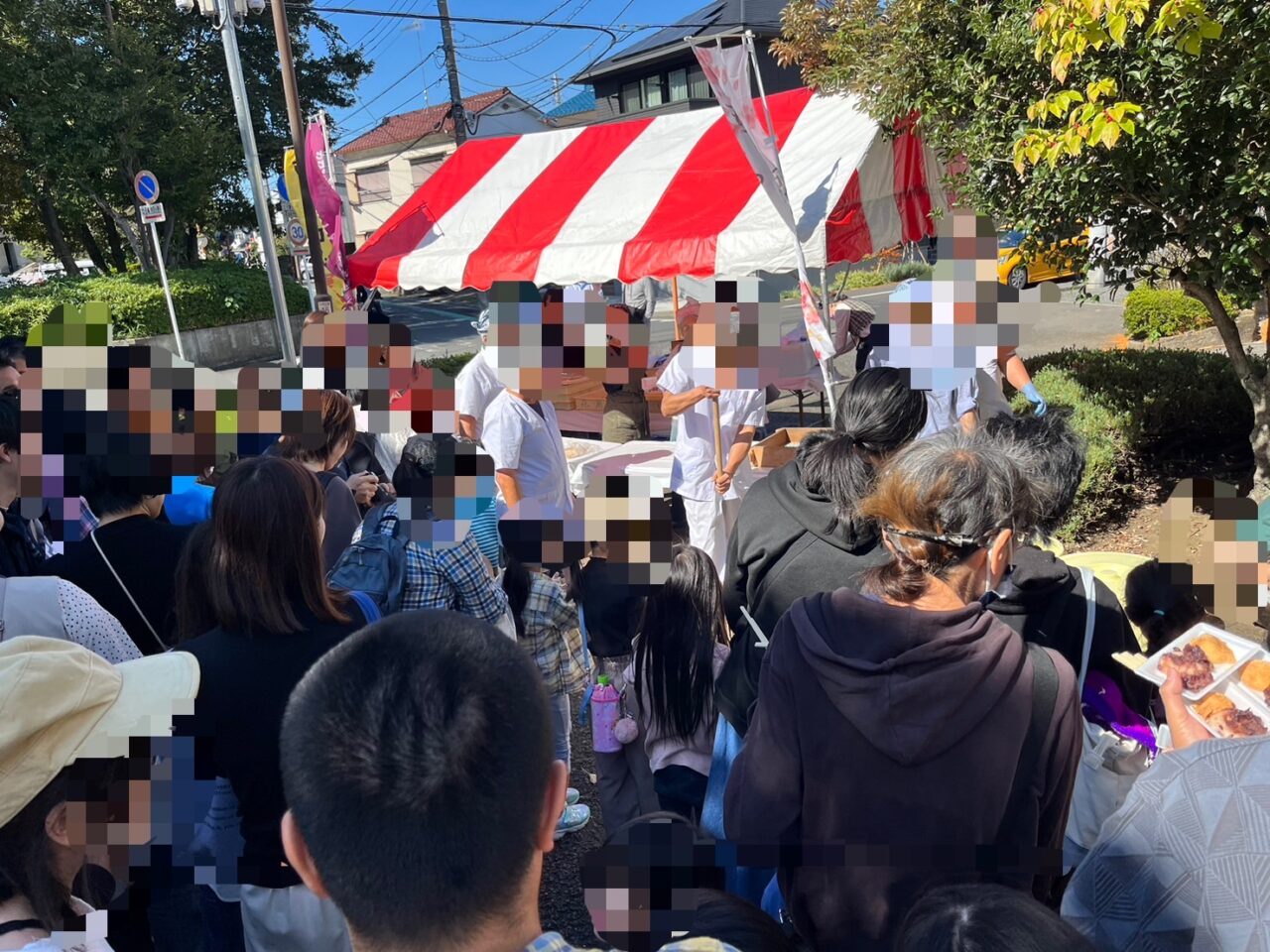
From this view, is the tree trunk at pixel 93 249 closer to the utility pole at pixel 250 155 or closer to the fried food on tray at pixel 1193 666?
the utility pole at pixel 250 155

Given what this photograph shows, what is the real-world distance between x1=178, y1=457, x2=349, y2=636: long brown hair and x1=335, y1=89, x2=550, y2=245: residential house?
33726mm

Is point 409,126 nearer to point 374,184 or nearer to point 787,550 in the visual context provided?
point 374,184

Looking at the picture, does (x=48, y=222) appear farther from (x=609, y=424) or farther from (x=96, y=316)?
(x=96, y=316)

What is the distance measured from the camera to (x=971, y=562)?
1.51m

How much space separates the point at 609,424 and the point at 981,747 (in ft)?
19.2

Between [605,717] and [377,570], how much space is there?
0.77 metres

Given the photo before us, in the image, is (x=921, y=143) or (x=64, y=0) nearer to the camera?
(x=921, y=143)

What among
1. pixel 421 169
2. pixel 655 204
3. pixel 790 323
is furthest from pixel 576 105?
pixel 655 204

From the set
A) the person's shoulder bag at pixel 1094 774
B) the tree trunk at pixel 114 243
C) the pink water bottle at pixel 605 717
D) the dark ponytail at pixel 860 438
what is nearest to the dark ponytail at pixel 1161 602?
the person's shoulder bag at pixel 1094 774

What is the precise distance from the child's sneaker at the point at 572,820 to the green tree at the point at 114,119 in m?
18.7

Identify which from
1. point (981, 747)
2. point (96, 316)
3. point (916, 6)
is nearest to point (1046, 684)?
point (981, 747)

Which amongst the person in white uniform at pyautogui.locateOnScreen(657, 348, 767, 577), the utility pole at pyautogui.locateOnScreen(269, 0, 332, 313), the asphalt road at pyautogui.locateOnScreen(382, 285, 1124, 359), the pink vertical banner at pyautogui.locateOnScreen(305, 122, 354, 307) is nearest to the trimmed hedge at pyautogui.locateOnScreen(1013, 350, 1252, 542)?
the asphalt road at pyautogui.locateOnScreen(382, 285, 1124, 359)

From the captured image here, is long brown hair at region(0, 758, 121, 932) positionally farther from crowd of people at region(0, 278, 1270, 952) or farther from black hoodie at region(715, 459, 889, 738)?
black hoodie at region(715, 459, 889, 738)

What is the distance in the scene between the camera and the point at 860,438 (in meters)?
2.26
